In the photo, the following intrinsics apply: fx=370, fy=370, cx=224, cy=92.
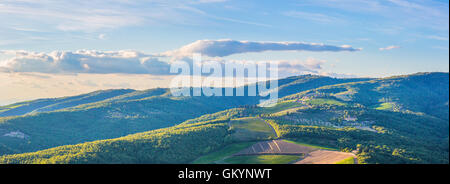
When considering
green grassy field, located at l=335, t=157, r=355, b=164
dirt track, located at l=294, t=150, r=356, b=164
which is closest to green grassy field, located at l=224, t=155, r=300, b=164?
dirt track, located at l=294, t=150, r=356, b=164

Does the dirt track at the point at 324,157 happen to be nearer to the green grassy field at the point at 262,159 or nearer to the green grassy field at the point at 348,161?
the green grassy field at the point at 348,161

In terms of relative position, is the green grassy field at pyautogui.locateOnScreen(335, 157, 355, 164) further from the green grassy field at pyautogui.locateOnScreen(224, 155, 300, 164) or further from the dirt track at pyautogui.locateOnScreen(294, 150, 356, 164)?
the green grassy field at pyautogui.locateOnScreen(224, 155, 300, 164)

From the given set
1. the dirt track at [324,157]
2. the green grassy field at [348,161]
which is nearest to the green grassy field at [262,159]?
the dirt track at [324,157]

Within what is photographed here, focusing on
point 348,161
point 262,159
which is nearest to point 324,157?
point 348,161
